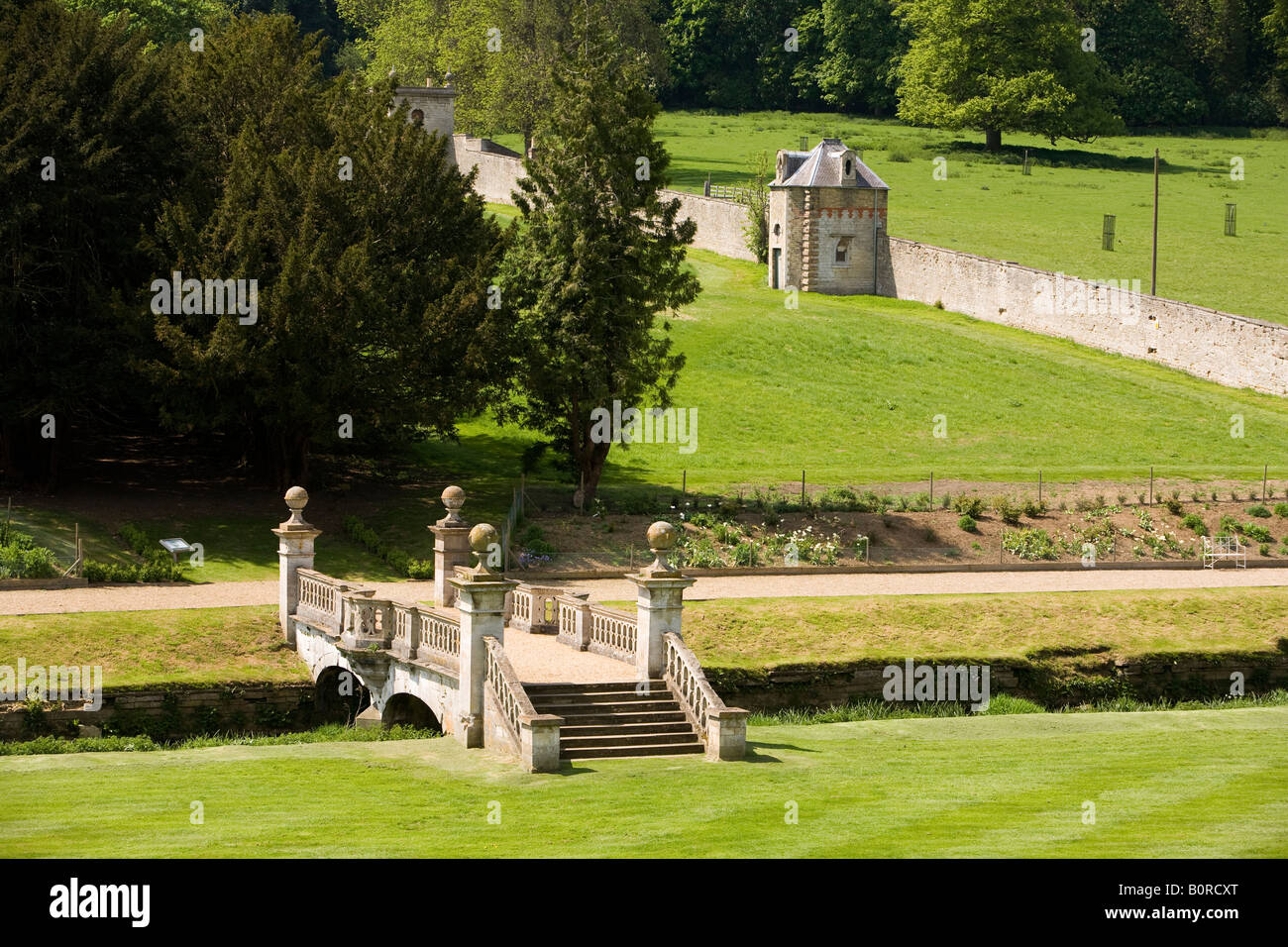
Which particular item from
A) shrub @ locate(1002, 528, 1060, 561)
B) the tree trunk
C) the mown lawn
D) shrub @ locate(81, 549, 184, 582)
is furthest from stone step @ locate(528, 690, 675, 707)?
shrub @ locate(1002, 528, 1060, 561)

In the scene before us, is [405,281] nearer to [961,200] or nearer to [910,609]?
[910,609]

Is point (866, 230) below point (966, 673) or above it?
above

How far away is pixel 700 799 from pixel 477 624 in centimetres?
549

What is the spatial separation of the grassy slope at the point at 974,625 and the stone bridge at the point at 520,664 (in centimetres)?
365

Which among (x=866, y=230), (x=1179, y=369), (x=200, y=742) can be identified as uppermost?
(x=866, y=230)

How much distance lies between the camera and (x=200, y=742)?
99.6ft

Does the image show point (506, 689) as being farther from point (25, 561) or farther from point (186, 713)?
point (25, 561)

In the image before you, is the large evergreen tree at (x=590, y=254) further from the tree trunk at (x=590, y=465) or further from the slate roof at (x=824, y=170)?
the slate roof at (x=824, y=170)

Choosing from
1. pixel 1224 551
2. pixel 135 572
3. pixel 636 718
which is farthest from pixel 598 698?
pixel 1224 551

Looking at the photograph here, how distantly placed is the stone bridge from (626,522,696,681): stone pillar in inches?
0.9

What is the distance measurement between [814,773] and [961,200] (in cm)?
6999

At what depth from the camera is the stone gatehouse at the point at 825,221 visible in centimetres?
7194
